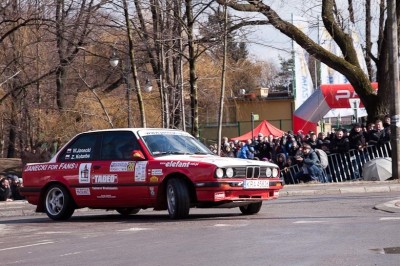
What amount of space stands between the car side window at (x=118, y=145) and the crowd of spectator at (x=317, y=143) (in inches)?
480

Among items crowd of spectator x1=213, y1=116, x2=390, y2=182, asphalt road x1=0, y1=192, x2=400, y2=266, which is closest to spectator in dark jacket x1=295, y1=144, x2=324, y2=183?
crowd of spectator x1=213, y1=116, x2=390, y2=182

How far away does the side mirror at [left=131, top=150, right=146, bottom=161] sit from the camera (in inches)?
606

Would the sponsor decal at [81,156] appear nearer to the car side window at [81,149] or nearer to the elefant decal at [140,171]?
the car side window at [81,149]

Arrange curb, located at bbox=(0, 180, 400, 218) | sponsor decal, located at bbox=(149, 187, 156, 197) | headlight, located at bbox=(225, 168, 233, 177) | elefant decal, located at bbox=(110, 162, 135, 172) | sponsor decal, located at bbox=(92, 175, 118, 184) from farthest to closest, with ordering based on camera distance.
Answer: curb, located at bbox=(0, 180, 400, 218)
sponsor decal, located at bbox=(92, 175, 118, 184)
elefant decal, located at bbox=(110, 162, 135, 172)
sponsor decal, located at bbox=(149, 187, 156, 197)
headlight, located at bbox=(225, 168, 233, 177)

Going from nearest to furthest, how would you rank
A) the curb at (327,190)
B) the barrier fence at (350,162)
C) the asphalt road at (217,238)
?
the asphalt road at (217,238) < the curb at (327,190) < the barrier fence at (350,162)

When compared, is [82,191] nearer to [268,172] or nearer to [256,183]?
[256,183]

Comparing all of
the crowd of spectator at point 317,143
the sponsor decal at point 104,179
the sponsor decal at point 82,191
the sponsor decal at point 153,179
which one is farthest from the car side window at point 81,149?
the crowd of spectator at point 317,143

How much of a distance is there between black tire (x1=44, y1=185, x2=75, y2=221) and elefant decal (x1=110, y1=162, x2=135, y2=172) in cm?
113

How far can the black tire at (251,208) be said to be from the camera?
15789 millimetres

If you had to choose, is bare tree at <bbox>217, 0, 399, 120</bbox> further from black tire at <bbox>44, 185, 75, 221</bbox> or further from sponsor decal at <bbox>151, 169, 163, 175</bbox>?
sponsor decal at <bbox>151, 169, 163, 175</bbox>

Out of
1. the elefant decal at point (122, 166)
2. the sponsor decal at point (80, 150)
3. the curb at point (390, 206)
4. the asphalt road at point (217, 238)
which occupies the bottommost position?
the asphalt road at point (217, 238)

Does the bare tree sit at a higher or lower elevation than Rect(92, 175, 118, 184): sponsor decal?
higher

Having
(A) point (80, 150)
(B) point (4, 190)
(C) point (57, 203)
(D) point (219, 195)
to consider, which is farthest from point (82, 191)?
(B) point (4, 190)

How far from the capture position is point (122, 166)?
15.6 metres
